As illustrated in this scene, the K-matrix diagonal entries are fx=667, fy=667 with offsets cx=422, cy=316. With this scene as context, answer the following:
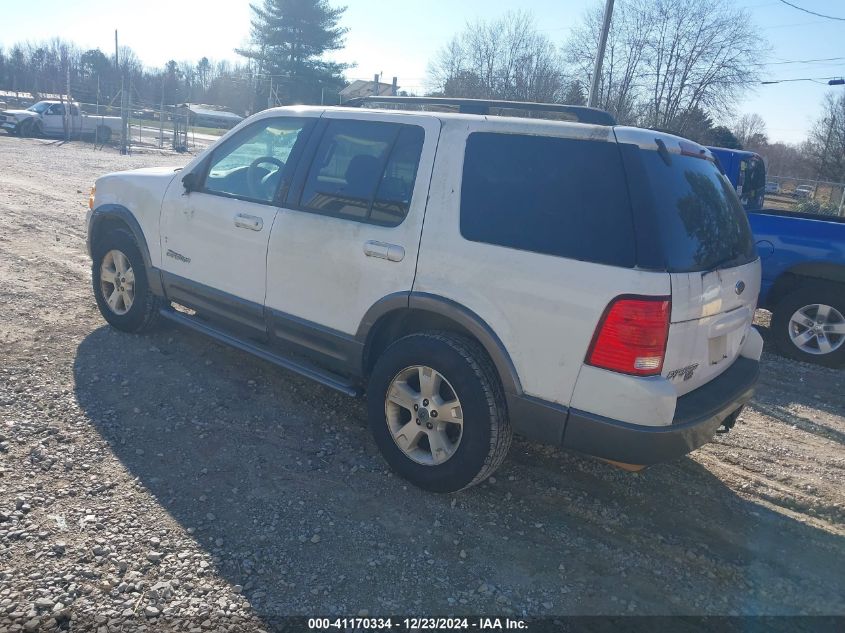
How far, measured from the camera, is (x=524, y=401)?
323cm

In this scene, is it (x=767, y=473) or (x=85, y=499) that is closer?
(x=85, y=499)

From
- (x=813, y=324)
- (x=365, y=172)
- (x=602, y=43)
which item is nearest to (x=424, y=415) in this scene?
(x=365, y=172)

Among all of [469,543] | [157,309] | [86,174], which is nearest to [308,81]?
[86,174]

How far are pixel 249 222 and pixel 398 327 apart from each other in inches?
51.6

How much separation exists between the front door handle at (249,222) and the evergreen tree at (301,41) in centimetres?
4263

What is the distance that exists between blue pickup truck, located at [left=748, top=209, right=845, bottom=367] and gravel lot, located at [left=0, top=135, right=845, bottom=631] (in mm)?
1769

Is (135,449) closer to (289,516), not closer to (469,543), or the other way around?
(289,516)

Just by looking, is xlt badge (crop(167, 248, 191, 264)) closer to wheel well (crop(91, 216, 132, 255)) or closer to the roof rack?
wheel well (crop(91, 216, 132, 255))

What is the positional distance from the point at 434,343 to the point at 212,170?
2.38 metres

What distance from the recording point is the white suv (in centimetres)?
299

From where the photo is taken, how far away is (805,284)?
6.70 meters

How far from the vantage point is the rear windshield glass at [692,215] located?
119 inches

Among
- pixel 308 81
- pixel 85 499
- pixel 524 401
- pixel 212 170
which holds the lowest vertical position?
pixel 85 499

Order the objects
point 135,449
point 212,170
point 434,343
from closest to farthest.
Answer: point 434,343
point 135,449
point 212,170
